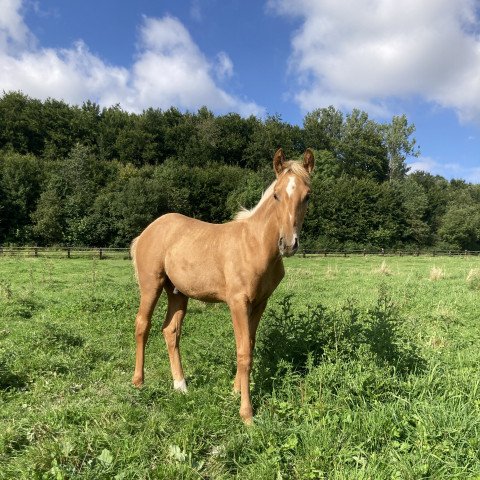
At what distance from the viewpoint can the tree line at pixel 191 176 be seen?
39.8 m

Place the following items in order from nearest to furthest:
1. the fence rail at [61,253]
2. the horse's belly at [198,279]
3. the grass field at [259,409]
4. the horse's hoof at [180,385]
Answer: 1. the grass field at [259,409]
2. the horse's belly at [198,279]
3. the horse's hoof at [180,385]
4. the fence rail at [61,253]

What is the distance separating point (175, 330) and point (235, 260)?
63.1 inches

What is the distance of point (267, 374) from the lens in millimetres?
4348

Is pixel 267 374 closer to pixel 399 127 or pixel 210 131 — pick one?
pixel 210 131

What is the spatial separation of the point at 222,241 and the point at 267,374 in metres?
1.65

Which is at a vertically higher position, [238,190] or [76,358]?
[238,190]

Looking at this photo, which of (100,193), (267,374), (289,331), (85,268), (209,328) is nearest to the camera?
(267,374)

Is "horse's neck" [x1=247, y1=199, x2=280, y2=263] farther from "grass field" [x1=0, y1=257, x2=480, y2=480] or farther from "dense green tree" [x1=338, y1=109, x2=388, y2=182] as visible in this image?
"dense green tree" [x1=338, y1=109, x2=388, y2=182]

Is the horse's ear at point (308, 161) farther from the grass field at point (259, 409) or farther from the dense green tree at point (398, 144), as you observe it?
the dense green tree at point (398, 144)

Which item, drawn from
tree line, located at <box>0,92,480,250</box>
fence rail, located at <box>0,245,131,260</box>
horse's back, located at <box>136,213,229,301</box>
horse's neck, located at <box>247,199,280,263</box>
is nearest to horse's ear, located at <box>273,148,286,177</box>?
horse's neck, located at <box>247,199,280,263</box>

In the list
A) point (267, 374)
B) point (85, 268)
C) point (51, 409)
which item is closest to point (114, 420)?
point (51, 409)

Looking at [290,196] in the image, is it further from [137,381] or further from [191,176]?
[191,176]

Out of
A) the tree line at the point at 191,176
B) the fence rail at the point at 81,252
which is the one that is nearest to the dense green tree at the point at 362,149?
the tree line at the point at 191,176

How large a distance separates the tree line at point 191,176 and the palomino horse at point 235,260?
115 feet
